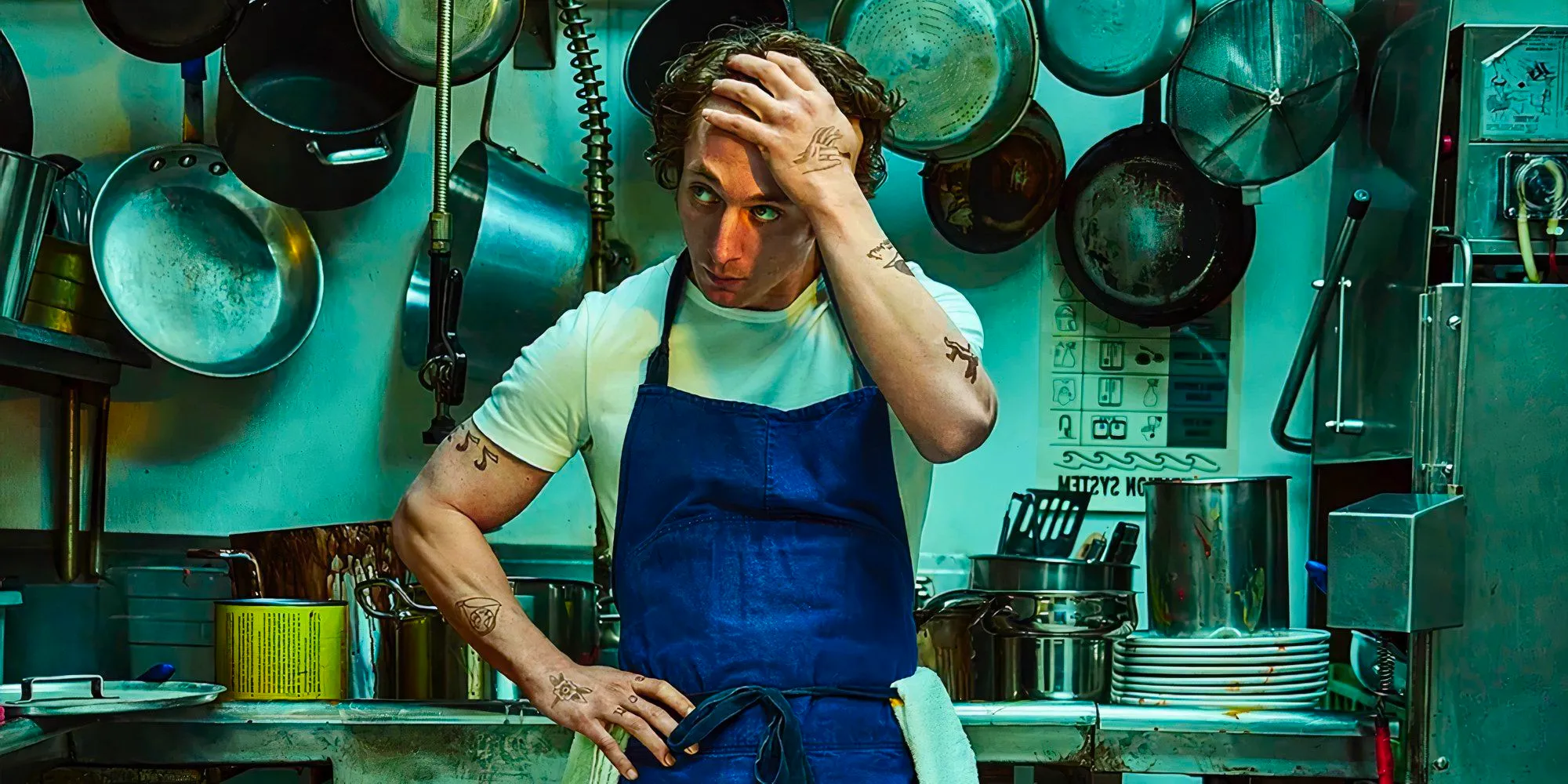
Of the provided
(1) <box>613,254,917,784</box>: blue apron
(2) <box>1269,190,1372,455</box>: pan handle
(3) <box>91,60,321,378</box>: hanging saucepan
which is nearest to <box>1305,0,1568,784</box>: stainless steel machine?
(2) <box>1269,190,1372,455</box>: pan handle

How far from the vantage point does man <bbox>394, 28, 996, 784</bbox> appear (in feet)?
4.96

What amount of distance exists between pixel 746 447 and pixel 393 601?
1097 mm

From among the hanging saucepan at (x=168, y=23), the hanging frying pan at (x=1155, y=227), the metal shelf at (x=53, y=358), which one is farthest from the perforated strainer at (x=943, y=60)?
the metal shelf at (x=53, y=358)

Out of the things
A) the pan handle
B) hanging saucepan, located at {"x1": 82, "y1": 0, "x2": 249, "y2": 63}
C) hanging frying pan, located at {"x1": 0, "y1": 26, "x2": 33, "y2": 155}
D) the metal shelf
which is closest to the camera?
the metal shelf

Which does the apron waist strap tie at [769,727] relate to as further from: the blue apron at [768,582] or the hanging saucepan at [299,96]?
the hanging saucepan at [299,96]

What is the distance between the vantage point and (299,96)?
109 inches

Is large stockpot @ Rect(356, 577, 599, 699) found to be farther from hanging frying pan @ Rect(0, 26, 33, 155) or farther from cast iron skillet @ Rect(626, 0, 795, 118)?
hanging frying pan @ Rect(0, 26, 33, 155)

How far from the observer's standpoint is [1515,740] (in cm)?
220

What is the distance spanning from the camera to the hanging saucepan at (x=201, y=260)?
9.11 ft

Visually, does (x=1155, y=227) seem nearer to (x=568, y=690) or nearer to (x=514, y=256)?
(x=514, y=256)

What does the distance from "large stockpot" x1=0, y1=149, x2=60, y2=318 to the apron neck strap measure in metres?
1.30

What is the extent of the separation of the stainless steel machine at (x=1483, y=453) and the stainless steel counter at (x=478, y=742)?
196 millimetres

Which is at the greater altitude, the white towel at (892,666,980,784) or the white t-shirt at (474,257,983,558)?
the white t-shirt at (474,257,983,558)

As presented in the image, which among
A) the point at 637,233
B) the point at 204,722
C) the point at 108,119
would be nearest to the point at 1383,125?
the point at 637,233
